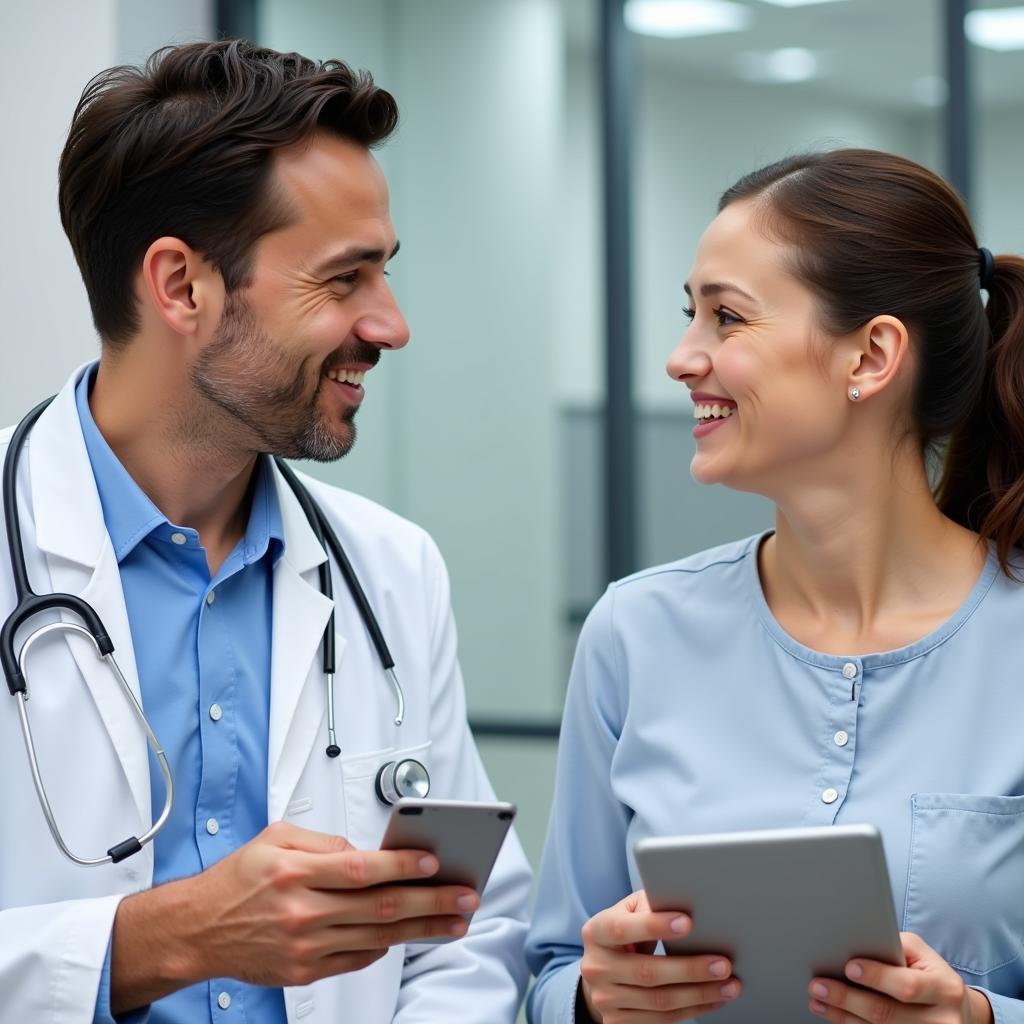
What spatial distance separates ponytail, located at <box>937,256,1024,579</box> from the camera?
168cm

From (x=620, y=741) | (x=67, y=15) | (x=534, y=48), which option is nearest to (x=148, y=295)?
(x=620, y=741)

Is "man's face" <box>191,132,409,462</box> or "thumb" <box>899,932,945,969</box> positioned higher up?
"man's face" <box>191,132,409,462</box>

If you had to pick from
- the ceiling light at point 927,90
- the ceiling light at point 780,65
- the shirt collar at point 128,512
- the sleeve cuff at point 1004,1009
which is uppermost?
the ceiling light at point 780,65

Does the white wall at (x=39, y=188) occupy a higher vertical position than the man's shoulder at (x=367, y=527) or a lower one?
higher

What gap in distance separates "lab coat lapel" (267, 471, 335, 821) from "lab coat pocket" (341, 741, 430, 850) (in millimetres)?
55

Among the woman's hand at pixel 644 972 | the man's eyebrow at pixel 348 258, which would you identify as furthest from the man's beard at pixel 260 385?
the woman's hand at pixel 644 972

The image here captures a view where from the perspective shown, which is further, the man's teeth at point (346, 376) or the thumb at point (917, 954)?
the man's teeth at point (346, 376)

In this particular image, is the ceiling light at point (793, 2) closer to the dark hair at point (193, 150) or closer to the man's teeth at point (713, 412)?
the dark hair at point (193, 150)

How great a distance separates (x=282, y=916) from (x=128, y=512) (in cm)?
58

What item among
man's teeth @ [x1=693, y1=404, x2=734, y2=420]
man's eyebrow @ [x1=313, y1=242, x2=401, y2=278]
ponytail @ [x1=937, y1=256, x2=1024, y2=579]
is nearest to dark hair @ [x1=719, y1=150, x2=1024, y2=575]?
ponytail @ [x1=937, y1=256, x2=1024, y2=579]

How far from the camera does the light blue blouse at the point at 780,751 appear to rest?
150 centimetres

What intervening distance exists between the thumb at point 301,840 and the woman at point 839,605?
0.31m

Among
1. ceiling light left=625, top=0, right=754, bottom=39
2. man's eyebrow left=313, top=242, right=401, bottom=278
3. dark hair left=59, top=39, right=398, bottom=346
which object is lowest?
man's eyebrow left=313, top=242, right=401, bottom=278

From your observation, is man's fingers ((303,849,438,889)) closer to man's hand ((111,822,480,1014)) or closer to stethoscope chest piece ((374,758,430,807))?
man's hand ((111,822,480,1014))
